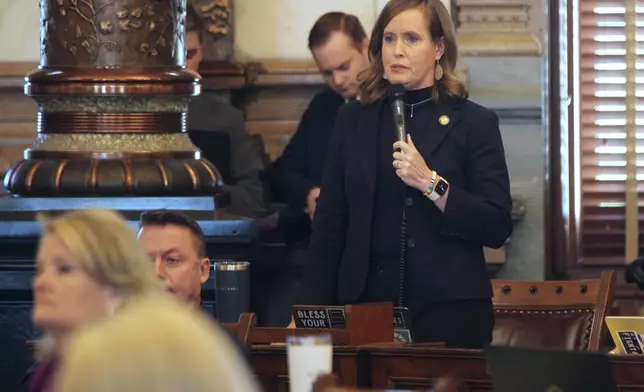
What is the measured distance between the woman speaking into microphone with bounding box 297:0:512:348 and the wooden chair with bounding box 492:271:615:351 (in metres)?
0.57

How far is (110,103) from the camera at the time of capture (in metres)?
5.62

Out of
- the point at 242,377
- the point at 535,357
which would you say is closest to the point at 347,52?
the point at 535,357

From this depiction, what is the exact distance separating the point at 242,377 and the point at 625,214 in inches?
218

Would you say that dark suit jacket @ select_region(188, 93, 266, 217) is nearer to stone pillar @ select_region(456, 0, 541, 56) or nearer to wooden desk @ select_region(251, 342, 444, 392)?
stone pillar @ select_region(456, 0, 541, 56)

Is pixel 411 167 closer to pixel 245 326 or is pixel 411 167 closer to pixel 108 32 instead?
pixel 245 326

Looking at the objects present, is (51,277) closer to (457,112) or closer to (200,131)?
(457,112)

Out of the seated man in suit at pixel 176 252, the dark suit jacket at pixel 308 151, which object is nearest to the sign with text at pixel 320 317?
the seated man in suit at pixel 176 252

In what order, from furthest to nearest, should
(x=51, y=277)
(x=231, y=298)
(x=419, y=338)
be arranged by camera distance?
(x=231, y=298) < (x=419, y=338) < (x=51, y=277)

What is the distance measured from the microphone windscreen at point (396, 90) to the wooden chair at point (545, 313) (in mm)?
928

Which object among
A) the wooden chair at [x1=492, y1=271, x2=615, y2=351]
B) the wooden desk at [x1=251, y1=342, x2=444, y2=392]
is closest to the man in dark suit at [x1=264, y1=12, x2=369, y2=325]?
the wooden chair at [x1=492, y1=271, x2=615, y2=351]

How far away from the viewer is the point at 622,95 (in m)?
7.32

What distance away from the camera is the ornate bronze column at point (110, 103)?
5.54m

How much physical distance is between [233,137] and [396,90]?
2.28 metres

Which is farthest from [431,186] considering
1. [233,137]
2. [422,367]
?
[233,137]
